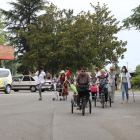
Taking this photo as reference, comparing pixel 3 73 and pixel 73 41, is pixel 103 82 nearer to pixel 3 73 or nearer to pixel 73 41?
pixel 3 73

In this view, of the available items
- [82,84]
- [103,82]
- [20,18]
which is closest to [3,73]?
[103,82]

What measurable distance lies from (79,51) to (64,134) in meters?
33.2

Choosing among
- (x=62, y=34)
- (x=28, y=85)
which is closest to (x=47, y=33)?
(x=62, y=34)

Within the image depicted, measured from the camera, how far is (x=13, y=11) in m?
52.0

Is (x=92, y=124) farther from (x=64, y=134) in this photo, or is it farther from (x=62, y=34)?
(x=62, y=34)

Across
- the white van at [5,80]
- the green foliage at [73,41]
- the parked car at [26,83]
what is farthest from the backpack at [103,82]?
the green foliage at [73,41]

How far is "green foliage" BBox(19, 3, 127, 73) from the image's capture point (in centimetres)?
4097

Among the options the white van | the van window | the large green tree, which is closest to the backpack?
the white van

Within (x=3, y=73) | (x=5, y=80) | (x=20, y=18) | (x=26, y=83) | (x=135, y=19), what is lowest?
(x=26, y=83)

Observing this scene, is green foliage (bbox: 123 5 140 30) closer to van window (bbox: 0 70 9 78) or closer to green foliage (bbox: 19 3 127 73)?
van window (bbox: 0 70 9 78)

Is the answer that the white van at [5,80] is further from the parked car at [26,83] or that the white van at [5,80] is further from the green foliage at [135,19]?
the green foliage at [135,19]

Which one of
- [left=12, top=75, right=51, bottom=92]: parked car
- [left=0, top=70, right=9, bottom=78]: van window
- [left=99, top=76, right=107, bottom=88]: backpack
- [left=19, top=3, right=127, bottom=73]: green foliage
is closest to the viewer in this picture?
[left=99, top=76, right=107, bottom=88]: backpack

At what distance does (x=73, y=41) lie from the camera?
40.7m

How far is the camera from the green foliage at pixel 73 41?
1613 inches
